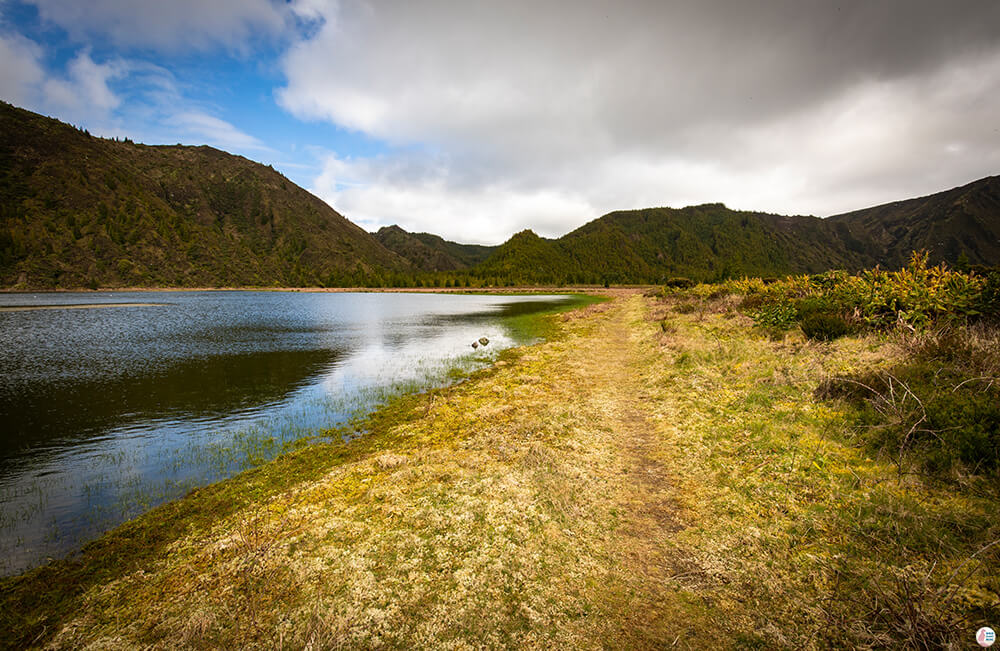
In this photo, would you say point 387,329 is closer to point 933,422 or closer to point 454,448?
point 454,448

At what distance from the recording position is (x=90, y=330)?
3478 cm

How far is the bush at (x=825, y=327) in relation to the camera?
1240 cm

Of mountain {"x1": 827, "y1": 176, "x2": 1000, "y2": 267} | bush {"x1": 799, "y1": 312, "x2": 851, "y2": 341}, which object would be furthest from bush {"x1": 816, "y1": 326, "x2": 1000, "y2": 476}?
mountain {"x1": 827, "y1": 176, "x2": 1000, "y2": 267}

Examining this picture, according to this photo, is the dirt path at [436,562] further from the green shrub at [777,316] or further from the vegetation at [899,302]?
the green shrub at [777,316]

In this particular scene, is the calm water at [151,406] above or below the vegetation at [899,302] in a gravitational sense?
below

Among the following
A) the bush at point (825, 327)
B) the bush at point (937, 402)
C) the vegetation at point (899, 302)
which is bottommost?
the bush at point (937, 402)

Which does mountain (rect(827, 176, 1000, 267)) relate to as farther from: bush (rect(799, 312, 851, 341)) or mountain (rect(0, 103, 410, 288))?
mountain (rect(0, 103, 410, 288))

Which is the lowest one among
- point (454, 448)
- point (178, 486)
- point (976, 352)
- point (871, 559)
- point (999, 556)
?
point (178, 486)

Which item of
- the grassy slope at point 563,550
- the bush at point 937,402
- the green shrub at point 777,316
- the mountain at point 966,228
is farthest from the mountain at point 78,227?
the mountain at point 966,228

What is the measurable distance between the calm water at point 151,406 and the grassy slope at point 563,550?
2.03 meters

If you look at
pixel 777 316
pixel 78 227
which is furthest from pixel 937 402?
pixel 78 227

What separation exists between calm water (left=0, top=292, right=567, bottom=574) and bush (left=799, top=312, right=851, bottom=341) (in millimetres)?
15669

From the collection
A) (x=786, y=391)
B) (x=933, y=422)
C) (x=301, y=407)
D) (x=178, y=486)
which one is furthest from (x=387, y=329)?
(x=933, y=422)

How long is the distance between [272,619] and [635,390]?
11994 millimetres
